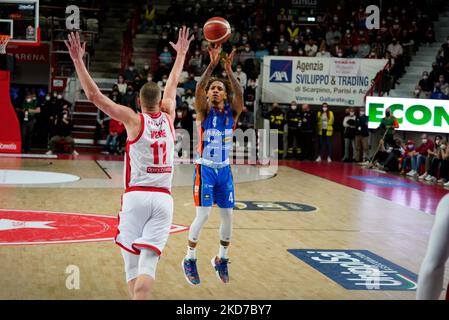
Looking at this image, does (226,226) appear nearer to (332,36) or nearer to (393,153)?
(393,153)

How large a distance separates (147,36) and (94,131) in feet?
20.3

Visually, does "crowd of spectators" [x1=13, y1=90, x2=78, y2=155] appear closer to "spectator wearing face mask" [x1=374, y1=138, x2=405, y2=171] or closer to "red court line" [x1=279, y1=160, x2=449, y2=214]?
"red court line" [x1=279, y1=160, x2=449, y2=214]

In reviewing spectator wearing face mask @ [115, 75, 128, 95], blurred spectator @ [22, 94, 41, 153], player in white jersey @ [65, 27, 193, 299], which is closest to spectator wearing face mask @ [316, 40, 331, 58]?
spectator wearing face mask @ [115, 75, 128, 95]

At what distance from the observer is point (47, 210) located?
11523mm

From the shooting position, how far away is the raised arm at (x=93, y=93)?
5.27m

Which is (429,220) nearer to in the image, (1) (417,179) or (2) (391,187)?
(2) (391,187)

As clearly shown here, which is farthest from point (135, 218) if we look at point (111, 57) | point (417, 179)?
point (111, 57)

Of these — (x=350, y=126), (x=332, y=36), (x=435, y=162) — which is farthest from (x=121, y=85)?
(x=435, y=162)

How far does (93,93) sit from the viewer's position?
17.4ft

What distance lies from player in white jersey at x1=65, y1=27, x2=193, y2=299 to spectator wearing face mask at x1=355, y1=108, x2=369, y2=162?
17.8 m

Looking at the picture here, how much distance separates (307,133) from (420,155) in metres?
4.43

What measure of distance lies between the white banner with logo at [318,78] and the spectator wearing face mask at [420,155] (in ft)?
13.1

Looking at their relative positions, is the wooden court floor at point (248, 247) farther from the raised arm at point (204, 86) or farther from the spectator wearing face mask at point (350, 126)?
the spectator wearing face mask at point (350, 126)

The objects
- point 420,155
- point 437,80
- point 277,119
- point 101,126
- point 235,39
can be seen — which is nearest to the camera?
point 420,155
